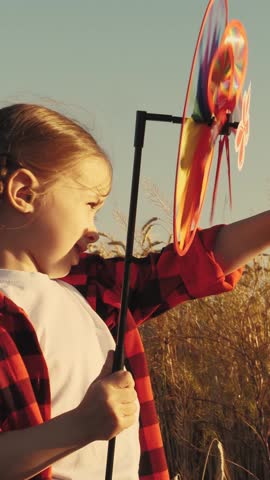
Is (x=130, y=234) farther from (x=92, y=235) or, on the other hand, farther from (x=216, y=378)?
(x=216, y=378)

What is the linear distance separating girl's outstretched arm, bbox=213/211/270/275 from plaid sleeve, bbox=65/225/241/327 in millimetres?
17

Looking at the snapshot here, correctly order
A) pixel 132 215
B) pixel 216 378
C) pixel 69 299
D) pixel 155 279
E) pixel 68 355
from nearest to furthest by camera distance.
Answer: pixel 132 215 < pixel 68 355 < pixel 69 299 < pixel 155 279 < pixel 216 378

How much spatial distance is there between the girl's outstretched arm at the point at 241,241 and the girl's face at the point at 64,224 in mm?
249

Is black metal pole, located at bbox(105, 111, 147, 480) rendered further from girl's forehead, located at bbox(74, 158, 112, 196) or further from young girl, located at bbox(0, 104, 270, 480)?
girl's forehead, located at bbox(74, 158, 112, 196)

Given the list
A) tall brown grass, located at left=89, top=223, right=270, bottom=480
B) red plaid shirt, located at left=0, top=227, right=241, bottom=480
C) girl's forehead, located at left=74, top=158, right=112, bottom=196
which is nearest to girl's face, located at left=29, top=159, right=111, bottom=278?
girl's forehead, located at left=74, top=158, right=112, bottom=196

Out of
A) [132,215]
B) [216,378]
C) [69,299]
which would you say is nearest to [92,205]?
[69,299]

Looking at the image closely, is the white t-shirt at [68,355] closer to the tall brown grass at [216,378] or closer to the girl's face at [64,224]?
the girl's face at [64,224]

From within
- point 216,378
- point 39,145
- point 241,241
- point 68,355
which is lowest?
point 216,378

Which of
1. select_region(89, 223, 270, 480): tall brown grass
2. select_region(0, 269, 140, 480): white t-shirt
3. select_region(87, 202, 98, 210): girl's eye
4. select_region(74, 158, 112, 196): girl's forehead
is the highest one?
select_region(74, 158, 112, 196): girl's forehead

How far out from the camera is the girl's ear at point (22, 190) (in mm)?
1847

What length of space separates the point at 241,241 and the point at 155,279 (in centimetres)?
17

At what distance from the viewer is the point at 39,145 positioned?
6.22 feet

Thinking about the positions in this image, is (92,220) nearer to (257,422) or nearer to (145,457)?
(145,457)

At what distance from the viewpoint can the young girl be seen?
1.65 meters
